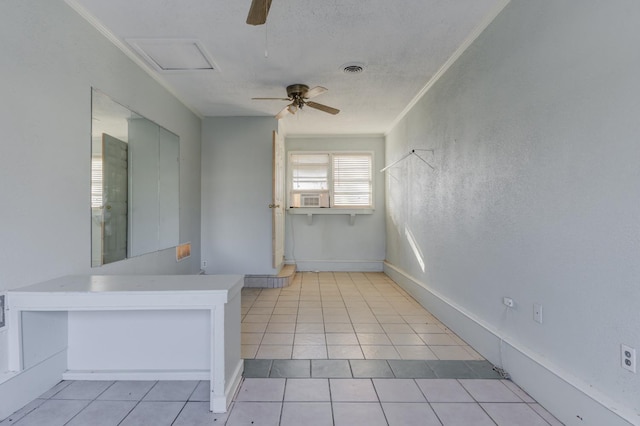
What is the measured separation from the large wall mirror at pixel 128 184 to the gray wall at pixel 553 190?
9.60 ft

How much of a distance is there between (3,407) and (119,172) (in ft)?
5.53

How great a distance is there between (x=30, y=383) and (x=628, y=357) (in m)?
3.03

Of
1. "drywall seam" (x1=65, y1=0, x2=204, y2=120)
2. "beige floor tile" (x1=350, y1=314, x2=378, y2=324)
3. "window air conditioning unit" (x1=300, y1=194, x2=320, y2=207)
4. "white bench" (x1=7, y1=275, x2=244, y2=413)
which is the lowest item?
"beige floor tile" (x1=350, y1=314, x2=378, y2=324)

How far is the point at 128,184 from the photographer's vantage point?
9.09ft

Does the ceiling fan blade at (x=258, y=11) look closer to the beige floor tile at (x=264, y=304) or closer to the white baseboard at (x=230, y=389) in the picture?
the white baseboard at (x=230, y=389)

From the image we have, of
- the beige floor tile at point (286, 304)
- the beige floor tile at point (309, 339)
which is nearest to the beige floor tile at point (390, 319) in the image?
the beige floor tile at point (309, 339)

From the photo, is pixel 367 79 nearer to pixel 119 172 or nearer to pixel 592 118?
pixel 592 118

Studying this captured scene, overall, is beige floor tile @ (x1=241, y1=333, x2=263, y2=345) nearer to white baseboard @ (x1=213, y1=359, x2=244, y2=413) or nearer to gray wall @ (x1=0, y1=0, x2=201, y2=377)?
white baseboard @ (x1=213, y1=359, x2=244, y2=413)

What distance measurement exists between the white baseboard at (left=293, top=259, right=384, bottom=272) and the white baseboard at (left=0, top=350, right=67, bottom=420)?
3937mm

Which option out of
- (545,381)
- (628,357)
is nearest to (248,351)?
(545,381)

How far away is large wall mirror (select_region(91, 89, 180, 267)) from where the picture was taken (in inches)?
92.7

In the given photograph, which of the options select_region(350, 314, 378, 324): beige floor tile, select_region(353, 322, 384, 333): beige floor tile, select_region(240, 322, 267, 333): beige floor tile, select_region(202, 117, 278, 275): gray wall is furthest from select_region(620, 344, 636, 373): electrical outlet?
select_region(202, 117, 278, 275): gray wall

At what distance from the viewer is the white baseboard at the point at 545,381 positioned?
1.39 m

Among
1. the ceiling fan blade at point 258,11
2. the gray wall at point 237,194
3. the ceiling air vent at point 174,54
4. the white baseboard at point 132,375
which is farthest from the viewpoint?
the gray wall at point 237,194
